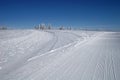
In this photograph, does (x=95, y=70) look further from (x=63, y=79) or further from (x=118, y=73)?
(x=63, y=79)

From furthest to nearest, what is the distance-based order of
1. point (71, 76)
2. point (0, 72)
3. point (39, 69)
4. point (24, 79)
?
point (39, 69) → point (0, 72) → point (71, 76) → point (24, 79)

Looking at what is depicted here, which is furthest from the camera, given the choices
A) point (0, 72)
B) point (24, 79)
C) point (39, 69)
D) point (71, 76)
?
point (39, 69)

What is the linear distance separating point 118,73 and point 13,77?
10.9 feet

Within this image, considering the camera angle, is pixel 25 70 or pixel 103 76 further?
pixel 25 70

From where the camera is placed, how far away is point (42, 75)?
13.3 ft

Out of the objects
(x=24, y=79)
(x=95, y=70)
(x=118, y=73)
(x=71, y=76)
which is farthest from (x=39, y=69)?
(x=118, y=73)

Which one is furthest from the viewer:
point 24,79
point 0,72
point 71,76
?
point 0,72

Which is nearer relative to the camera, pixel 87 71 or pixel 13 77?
pixel 13 77

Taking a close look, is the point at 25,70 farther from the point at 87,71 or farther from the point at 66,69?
the point at 87,71

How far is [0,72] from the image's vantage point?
4367 mm

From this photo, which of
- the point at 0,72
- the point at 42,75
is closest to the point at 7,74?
the point at 0,72

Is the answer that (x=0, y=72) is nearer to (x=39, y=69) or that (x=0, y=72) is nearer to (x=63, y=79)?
(x=39, y=69)

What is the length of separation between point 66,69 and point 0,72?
2258mm

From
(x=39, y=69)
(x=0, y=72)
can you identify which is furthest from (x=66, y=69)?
(x=0, y=72)
